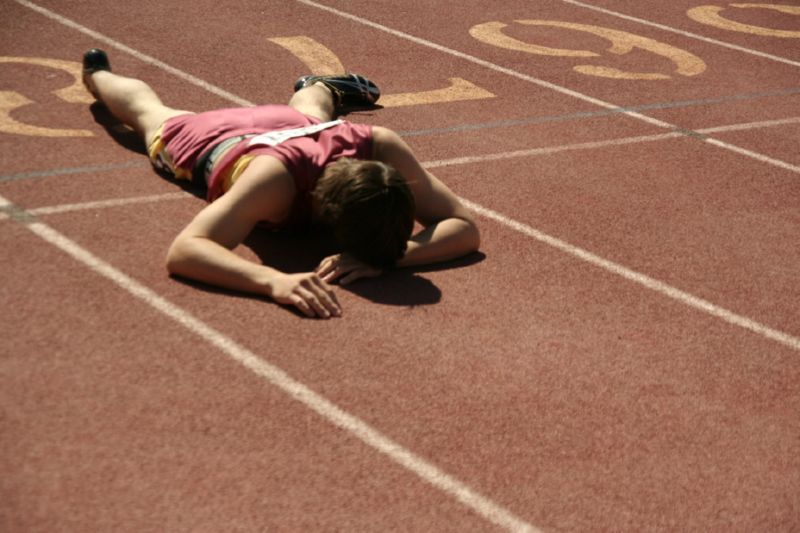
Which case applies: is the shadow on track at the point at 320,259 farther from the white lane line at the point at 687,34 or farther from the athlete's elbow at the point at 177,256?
the white lane line at the point at 687,34

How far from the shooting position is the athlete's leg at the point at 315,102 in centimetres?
785

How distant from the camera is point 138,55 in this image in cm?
973

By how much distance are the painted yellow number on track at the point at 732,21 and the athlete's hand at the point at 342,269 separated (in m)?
8.34

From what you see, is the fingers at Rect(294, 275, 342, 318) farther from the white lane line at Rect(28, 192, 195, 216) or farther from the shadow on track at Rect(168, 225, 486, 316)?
the white lane line at Rect(28, 192, 195, 216)

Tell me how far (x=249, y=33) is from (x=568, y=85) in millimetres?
2765

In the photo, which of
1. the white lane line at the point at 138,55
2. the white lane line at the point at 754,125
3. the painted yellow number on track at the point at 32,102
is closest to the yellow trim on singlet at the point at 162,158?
the painted yellow number on track at the point at 32,102

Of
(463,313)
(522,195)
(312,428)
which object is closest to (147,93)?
(522,195)

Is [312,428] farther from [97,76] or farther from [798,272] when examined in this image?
[97,76]

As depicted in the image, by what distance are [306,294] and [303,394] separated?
27.0 inches

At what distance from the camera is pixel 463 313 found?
607cm

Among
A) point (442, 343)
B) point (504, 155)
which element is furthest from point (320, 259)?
point (504, 155)

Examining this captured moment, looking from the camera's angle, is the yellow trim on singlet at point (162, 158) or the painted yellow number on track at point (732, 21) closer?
the yellow trim on singlet at point (162, 158)

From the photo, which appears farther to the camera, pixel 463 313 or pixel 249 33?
pixel 249 33

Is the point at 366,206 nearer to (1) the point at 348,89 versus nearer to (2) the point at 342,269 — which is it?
(2) the point at 342,269
